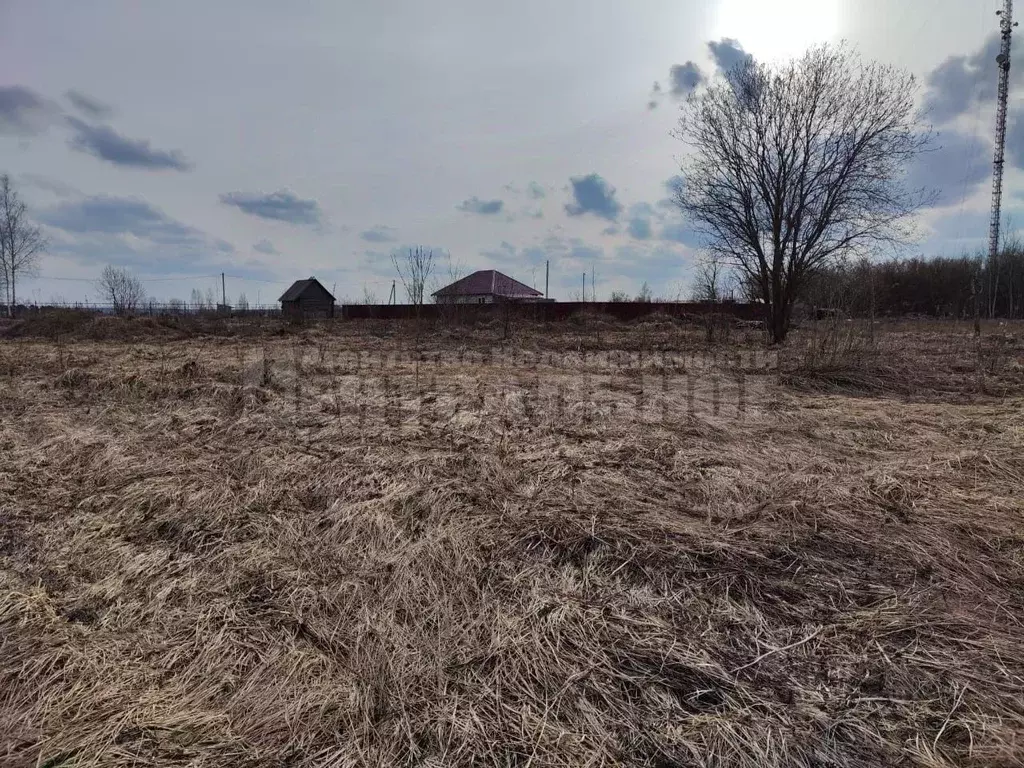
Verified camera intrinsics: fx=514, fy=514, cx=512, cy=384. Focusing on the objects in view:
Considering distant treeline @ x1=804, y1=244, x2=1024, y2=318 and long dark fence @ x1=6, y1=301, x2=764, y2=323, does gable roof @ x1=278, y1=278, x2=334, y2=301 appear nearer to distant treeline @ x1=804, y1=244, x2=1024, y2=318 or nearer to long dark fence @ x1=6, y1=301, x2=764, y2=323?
long dark fence @ x1=6, y1=301, x2=764, y2=323

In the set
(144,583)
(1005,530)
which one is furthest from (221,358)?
(1005,530)

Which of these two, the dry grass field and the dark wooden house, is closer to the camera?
the dry grass field

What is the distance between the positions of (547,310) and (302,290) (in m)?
25.7

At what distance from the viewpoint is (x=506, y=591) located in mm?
2496

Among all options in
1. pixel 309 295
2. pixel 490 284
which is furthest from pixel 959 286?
pixel 309 295

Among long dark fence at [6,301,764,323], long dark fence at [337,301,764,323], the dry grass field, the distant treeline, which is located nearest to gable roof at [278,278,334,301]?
long dark fence at [6,301,764,323]

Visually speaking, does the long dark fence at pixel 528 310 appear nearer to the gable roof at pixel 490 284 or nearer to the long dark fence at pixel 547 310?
the long dark fence at pixel 547 310

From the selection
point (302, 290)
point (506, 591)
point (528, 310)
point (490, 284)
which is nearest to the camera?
point (506, 591)

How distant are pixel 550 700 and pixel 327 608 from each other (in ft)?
3.70

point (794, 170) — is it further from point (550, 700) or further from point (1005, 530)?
point (550, 700)

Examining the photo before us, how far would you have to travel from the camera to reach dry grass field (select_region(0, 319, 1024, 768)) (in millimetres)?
1734

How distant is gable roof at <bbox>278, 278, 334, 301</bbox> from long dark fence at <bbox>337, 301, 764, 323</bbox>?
44.2ft

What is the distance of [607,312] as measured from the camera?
2619 centimetres

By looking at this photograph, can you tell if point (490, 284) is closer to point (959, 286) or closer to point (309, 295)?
point (309, 295)
